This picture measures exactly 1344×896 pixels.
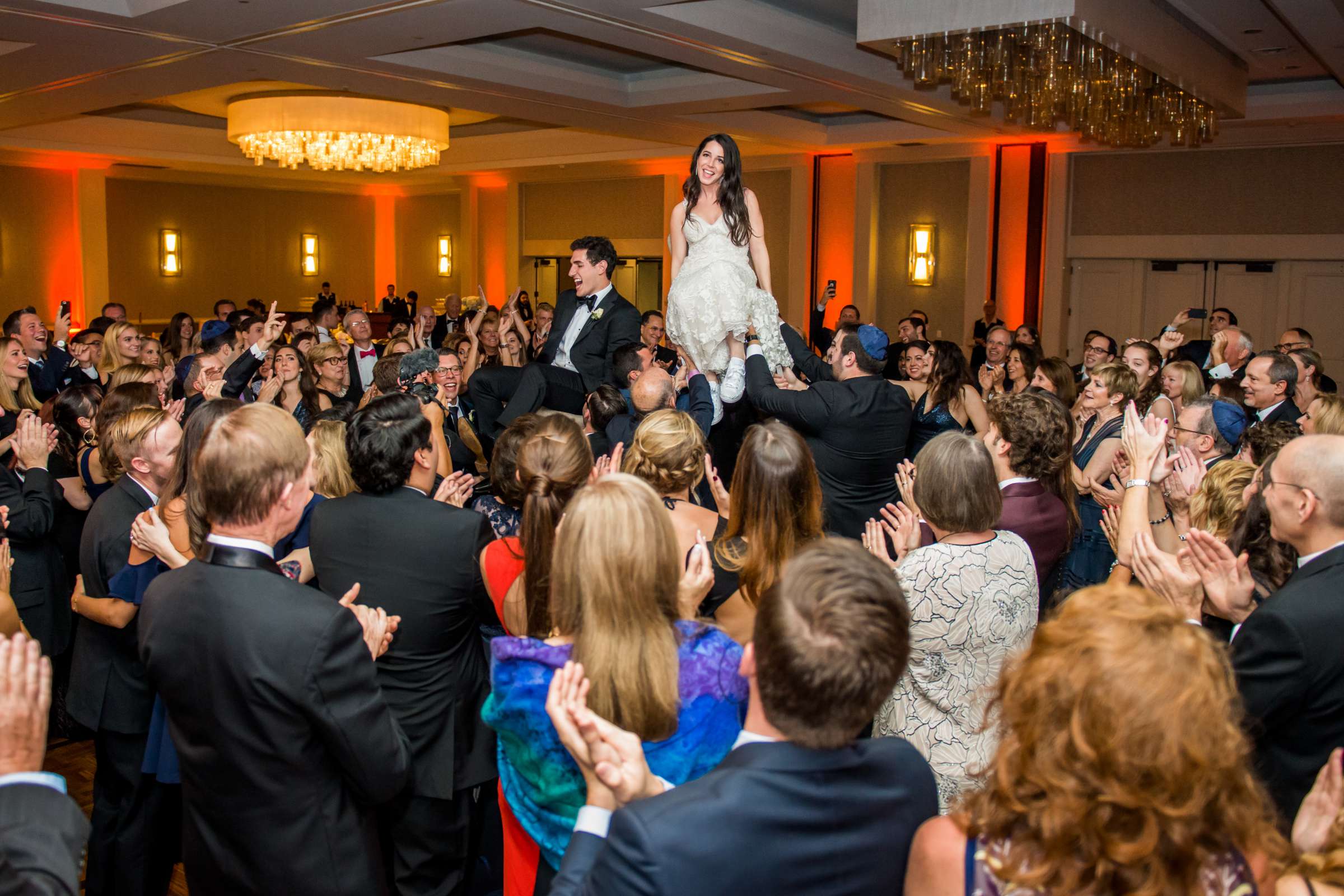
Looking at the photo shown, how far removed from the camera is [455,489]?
307cm

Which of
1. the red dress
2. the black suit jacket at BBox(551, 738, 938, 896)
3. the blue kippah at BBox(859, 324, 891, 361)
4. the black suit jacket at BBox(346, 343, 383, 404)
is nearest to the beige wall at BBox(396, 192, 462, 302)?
the black suit jacket at BBox(346, 343, 383, 404)

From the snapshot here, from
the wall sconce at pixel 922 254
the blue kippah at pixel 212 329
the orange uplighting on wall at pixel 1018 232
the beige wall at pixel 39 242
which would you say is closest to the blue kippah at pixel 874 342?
the blue kippah at pixel 212 329

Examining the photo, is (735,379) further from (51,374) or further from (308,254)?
(308,254)

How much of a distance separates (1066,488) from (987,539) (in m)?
1.10

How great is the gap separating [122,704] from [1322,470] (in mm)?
2901

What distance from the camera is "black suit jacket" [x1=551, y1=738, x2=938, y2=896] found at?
1.27m

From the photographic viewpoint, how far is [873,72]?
27.5 ft

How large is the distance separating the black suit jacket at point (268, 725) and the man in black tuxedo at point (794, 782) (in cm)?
58

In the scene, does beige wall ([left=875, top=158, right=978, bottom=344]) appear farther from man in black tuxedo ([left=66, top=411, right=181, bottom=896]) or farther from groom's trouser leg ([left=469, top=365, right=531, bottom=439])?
man in black tuxedo ([left=66, top=411, right=181, bottom=896])

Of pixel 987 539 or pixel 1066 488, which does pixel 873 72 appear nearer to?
pixel 1066 488

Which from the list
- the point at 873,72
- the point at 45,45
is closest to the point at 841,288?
the point at 873,72

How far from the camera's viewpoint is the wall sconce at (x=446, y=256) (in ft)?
65.4

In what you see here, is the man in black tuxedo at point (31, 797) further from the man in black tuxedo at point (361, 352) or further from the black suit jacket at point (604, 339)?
the man in black tuxedo at point (361, 352)

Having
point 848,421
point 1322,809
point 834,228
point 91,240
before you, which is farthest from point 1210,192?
point 91,240
